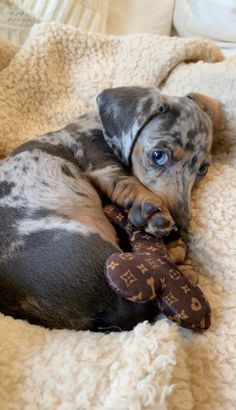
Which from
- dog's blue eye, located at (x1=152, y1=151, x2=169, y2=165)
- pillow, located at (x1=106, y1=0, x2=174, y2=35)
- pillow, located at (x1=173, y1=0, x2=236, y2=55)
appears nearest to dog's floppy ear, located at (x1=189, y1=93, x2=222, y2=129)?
dog's blue eye, located at (x1=152, y1=151, x2=169, y2=165)

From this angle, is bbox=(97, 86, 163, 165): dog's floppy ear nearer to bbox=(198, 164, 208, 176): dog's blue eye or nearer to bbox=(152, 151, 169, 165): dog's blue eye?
bbox=(152, 151, 169, 165): dog's blue eye

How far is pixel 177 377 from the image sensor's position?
130cm

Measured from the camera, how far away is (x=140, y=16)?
349cm

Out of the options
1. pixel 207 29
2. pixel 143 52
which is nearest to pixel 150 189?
pixel 143 52

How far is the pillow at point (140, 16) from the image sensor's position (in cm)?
348

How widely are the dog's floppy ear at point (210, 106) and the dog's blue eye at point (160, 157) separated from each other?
0.41 m

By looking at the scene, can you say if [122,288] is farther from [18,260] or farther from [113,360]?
[18,260]

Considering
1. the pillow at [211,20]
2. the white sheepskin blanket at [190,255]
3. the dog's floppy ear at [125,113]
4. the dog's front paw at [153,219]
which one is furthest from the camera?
the pillow at [211,20]

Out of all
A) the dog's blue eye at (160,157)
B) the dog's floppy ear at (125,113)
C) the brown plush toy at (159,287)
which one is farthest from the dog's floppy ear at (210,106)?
the brown plush toy at (159,287)

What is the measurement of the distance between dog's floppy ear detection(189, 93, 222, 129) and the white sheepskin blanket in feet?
0.14

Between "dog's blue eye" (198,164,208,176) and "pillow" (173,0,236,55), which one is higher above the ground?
"pillow" (173,0,236,55)

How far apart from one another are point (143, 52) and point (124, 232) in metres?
1.29

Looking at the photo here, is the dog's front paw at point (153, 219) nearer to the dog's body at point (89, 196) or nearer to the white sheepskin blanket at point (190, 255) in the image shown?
the dog's body at point (89, 196)

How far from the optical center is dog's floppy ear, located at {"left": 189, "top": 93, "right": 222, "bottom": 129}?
7.66ft
